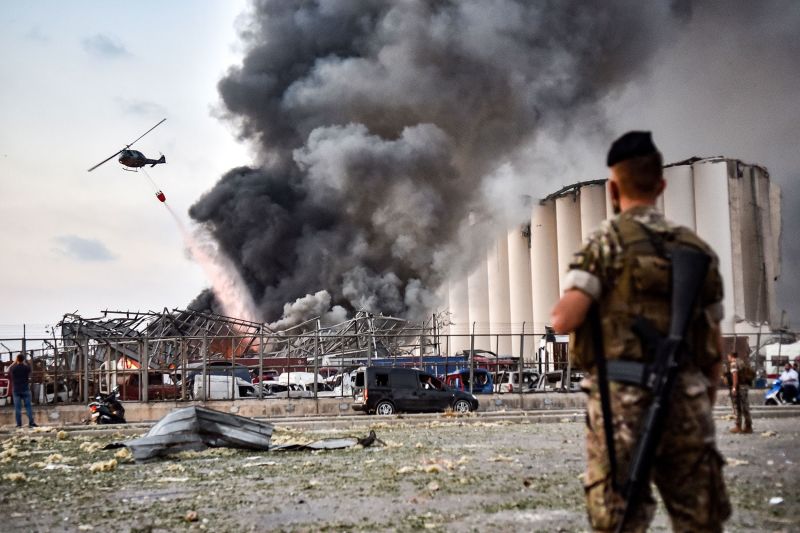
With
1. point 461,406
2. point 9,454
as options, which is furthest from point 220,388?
point 9,454

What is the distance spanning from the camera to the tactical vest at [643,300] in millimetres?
3625

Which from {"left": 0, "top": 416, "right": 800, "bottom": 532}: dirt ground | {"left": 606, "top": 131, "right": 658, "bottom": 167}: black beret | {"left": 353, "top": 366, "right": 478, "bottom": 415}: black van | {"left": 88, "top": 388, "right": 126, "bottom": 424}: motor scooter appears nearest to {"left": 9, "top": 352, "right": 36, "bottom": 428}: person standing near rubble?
{"left": 88, "top": 388, "right": 126, "bottom": 424}: motor scooter

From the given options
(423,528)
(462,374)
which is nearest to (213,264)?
(462,374)

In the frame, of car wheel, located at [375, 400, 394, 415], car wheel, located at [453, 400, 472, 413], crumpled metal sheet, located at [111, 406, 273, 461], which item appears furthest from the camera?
car wheel, located at [453, 400, 472, 413]

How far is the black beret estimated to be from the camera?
3.78m

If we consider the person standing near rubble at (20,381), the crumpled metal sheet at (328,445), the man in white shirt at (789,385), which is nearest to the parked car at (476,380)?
the man in white shirt at (789,385)

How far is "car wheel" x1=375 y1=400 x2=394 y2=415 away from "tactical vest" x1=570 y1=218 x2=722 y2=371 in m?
20.6

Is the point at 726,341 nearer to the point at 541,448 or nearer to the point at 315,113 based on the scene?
the point at 541,448

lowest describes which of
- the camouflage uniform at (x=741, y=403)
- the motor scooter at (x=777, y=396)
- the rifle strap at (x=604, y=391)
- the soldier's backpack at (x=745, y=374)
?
the motor scooter at (x=777, y=396)

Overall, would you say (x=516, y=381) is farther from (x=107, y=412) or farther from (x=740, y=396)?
(x=740, y=396)

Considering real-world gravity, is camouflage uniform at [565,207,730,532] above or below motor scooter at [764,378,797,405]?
above

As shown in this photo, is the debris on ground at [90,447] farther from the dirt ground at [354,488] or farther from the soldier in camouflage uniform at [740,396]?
the soldier in camouflage uniform at [740,396]

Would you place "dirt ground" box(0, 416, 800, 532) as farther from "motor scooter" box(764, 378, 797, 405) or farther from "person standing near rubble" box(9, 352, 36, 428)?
"motor scooter" box(764, 378, 797, 405)

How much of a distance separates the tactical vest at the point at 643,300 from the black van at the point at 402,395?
20566 mm
